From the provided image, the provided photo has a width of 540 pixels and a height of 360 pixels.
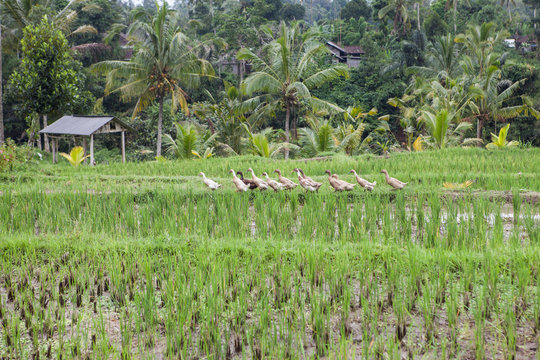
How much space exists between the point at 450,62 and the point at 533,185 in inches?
611

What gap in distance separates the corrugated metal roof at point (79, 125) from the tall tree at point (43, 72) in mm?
1053

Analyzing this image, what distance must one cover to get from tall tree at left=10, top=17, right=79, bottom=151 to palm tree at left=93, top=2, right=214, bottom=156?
3.69 feet

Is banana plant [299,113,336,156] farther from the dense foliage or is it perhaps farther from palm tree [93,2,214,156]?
palm tree [93,2,214,156]

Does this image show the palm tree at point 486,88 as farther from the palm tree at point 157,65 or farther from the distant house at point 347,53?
the distant house at point 347,53

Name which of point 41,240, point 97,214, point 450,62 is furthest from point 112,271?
point 450,62

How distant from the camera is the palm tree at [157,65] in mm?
15453

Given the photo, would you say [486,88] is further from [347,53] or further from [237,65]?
[347,53]

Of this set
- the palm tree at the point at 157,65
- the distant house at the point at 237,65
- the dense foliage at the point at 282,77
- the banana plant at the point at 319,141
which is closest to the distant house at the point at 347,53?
the dense foliage at the point at 282,77

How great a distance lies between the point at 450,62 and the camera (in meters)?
21.1

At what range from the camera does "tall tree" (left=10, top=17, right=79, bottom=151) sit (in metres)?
15.1

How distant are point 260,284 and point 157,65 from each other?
1333cm

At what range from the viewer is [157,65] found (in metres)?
15.7

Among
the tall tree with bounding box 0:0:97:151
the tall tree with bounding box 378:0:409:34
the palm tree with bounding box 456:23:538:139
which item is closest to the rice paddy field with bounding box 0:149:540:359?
the palm tree with bounding box 456:23:538:139

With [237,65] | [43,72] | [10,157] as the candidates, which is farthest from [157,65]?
[237,65]
